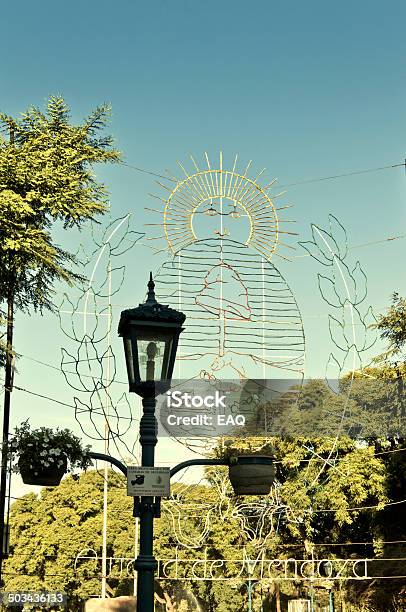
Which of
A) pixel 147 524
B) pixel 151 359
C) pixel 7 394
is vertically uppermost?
pixel 7 394

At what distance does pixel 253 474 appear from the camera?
230 inches

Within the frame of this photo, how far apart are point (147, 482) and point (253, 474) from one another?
0.80 meters

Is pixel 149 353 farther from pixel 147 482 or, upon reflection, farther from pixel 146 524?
pixel 146 524

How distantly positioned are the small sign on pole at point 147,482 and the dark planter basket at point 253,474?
24.2 inches

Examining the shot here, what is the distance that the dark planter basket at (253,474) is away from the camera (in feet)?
19.1

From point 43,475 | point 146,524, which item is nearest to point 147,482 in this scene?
point 146,524

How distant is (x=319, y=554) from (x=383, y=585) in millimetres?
2834

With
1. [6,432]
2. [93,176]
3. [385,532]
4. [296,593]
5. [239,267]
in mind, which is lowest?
[296,593]

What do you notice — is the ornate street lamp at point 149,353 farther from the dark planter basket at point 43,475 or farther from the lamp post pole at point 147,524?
the dark planter basket at point 43,475

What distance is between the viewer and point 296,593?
35156mm

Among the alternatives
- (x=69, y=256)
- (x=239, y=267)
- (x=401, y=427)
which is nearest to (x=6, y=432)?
(x=69, y=256)

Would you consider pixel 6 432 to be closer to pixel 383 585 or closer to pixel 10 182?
pixel 10 182

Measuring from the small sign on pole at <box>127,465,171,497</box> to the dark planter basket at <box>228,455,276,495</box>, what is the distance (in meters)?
0.62

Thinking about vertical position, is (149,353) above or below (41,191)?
below
